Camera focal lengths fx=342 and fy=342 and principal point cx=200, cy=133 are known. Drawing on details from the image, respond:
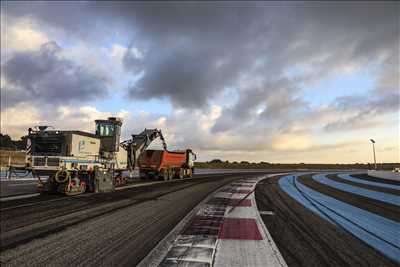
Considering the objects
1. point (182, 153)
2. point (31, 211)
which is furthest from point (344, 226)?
point (182, 153)

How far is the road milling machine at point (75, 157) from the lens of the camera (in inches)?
702

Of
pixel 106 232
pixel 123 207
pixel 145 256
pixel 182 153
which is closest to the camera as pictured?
pixel 145 256

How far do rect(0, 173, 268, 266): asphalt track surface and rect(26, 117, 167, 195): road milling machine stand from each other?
9.72 feet

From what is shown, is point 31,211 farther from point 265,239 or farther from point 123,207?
point 265,239

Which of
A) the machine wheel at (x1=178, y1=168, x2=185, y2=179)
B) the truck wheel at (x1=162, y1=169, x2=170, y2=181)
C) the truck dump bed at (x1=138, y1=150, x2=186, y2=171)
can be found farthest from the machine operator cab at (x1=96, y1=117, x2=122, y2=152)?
the machine wheel at (x1=178, y1=168, x2=185, y2=179)

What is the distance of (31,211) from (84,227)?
12.7ft

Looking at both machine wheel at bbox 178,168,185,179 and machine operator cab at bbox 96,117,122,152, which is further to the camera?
machine wheel at bbox 178,168,185,179

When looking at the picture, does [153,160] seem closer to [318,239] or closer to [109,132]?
[109,132]

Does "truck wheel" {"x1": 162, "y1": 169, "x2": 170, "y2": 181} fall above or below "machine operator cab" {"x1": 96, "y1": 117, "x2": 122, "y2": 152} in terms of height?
below

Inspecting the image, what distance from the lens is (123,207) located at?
1359cm

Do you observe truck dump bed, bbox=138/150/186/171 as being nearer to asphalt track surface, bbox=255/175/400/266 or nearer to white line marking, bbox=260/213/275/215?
asphalt track surface, bbox=255/175/400/266

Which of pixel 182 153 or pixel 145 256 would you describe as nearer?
pixel 145 256

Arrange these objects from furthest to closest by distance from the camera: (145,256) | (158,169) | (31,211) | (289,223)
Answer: (158,169) → (31,211) → (289,223) → (145,256)

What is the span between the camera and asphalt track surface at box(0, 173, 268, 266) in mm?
6910
